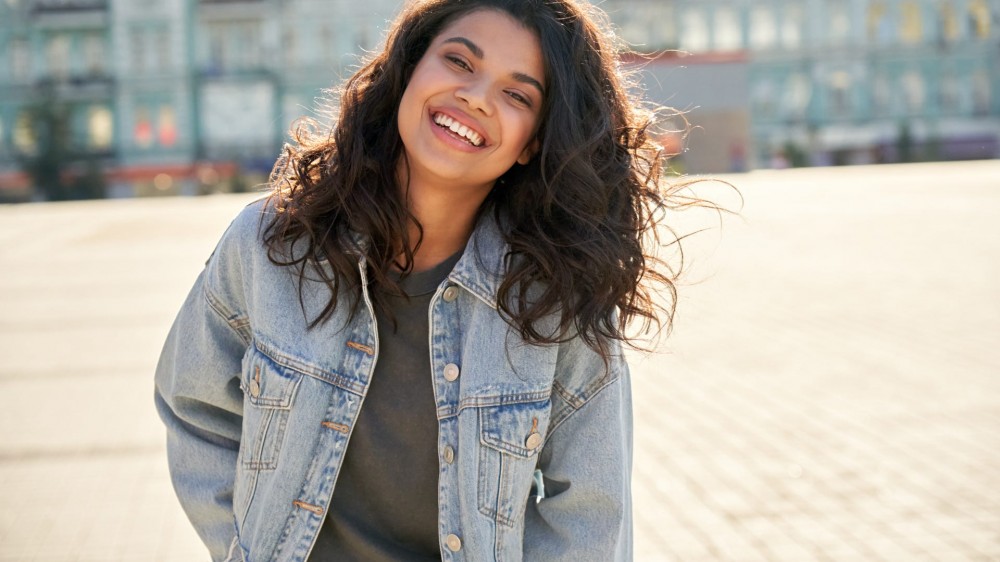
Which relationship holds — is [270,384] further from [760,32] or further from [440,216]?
[760,32]

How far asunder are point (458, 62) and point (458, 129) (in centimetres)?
13

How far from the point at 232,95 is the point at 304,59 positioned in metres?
3.21

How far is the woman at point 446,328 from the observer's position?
70.2 inches

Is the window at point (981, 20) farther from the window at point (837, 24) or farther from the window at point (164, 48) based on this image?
the window at point (164, 48)

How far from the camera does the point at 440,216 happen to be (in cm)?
194

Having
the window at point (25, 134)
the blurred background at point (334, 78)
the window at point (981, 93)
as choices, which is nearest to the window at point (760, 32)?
the blurred background at point (334, 78)

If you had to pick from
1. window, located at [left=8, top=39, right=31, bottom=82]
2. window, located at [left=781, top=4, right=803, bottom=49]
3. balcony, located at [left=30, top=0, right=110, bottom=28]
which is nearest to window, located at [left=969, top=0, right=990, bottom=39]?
window, located at [left=781, top=4, right=803, bottom=49]

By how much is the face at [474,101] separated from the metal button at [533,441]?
1.47 ft

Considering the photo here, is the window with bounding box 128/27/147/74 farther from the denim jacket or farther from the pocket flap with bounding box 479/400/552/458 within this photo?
the pocket flap with bounding box 479/400/552/458

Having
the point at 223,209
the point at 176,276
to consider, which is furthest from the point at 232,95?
the point at 176,276

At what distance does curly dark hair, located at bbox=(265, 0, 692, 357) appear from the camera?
1.82 m

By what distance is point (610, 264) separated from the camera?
183 centimetres

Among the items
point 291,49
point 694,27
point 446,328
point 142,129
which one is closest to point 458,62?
point 446,328

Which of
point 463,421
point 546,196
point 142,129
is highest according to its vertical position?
point 546,196
